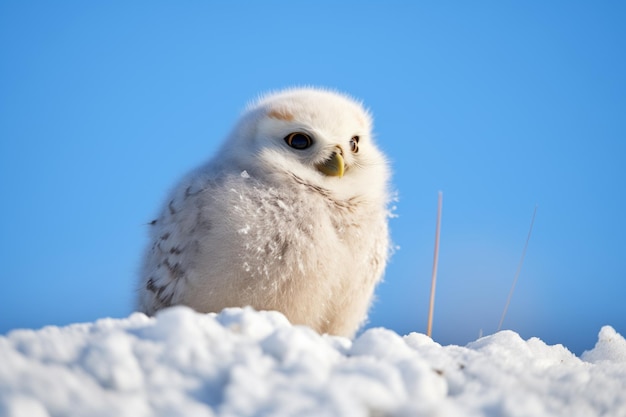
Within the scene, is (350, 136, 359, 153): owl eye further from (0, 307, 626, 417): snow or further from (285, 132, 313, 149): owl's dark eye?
(0, 307, 626, 417): snow

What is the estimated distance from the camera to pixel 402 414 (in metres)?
1.32

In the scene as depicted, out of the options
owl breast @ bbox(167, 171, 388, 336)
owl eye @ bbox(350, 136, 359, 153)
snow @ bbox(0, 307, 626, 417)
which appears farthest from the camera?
owl eye @ bbox(350, 136, 359, 153)

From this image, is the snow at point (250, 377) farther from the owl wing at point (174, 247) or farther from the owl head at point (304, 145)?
the owl head at point (304, 145)

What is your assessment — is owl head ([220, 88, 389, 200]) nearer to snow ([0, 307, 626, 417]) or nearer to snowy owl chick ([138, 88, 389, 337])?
snowy owl chick ([138, 88, 389, 337])

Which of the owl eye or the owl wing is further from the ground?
the owl eye

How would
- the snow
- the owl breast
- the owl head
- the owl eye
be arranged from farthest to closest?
the owl eye, the owl head, the owl breast, the snow

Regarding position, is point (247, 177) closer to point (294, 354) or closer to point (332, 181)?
point (332, 181)

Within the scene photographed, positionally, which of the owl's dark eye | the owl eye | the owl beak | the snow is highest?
the owl eye

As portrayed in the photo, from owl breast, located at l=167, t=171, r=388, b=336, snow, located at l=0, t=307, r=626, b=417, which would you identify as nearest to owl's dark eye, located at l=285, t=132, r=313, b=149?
owl breast, located at l=167, t=171, r=388, b=336

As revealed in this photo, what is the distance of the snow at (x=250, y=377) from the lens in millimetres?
1232

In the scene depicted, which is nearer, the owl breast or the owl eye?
the owl breast

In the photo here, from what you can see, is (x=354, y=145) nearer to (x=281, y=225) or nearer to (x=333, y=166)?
(x=333, y=166)

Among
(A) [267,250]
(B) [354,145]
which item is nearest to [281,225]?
(A) [267,250]

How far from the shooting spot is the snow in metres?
1.23
